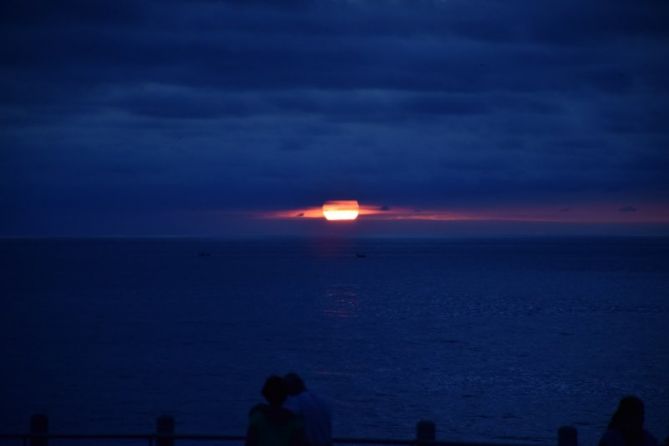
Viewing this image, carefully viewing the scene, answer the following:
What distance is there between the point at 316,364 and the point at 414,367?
5.39 m

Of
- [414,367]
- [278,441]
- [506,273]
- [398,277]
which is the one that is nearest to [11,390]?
[414,367]

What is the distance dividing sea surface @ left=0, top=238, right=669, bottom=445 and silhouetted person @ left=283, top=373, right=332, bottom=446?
67.3ft

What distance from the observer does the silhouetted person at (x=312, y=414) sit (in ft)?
25.1

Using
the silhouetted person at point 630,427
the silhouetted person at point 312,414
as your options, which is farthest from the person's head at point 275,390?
the silhouetted person at point 630,427

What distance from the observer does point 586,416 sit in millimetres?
31266

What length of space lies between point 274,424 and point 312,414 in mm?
836

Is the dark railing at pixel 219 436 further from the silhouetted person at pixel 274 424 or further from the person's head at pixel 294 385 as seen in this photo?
the silhouetted person at pixel 274 424

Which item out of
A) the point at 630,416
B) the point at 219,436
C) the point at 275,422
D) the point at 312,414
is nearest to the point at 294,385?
the point at 312,414

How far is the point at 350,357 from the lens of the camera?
151ft

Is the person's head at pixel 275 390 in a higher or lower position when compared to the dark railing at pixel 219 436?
higher

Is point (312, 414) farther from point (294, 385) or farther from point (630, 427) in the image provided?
point (630, 427)

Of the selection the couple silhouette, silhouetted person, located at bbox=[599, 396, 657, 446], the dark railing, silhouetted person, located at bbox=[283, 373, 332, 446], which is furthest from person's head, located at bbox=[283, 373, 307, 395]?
silhouetted person, located at bbox=[599, 396, 657, 446]

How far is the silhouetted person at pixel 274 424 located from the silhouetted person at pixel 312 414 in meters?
0.65

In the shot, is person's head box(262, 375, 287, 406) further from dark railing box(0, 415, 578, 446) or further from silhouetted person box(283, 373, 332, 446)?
dark railing box(0, 415, 578, 446)
